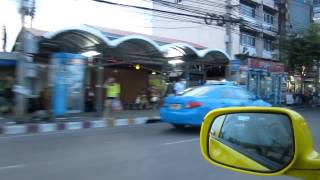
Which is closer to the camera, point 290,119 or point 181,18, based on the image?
point 290,119

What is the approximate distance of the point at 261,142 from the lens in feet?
6.50

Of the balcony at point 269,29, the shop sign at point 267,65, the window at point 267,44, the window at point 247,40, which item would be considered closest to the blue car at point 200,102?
the shop sign at point 267,65

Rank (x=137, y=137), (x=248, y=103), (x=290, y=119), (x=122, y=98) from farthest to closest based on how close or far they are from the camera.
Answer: (x=122, y=98) → (x=248, y=103) → (x=137, y=137) → (x=290, y=119)

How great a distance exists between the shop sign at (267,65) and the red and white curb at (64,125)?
43.1 feet

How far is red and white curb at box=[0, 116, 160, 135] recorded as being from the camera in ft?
47.6

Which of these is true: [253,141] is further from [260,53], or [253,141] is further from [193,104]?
[260,53]

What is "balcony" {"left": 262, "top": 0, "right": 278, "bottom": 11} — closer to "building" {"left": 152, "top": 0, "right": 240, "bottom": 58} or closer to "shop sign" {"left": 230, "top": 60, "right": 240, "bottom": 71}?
"building" {"left": 152, "top": 0, "right": 240, "bottom": 58}

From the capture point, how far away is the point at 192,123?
13172mm

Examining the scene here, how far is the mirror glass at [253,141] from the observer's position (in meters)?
1.89

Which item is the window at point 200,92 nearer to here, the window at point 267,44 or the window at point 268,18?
the window at point 267,44

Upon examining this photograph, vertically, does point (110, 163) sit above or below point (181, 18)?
below

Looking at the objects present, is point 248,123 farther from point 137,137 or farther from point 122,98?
point 122,98

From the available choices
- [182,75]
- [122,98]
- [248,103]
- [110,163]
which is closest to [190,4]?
[182,75]

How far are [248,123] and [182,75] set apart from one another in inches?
991
